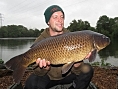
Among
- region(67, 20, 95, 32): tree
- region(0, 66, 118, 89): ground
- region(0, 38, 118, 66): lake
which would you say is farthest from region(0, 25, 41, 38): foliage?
region(0, 66, 118, 89): ground

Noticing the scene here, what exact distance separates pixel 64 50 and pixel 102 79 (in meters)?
2.17

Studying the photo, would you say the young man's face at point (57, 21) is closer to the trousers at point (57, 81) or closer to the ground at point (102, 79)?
the trousers at point (57, 81)

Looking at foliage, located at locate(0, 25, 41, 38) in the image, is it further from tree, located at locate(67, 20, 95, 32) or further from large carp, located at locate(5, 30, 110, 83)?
large carp, located at locate(5, 30, 110, 83)

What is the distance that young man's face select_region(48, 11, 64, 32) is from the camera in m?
2.81

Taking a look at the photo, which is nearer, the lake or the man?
the man

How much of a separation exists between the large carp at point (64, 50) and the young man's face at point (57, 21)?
0.45 metres

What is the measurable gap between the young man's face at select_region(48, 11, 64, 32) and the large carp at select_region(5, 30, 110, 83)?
45 centimetres

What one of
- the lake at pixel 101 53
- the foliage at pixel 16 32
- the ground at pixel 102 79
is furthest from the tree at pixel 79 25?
the ground at pixel 102 79

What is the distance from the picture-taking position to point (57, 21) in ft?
9.23

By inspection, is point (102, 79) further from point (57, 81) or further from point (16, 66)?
point (16, 66)

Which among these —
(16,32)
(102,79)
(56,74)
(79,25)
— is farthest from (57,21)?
(16,32)

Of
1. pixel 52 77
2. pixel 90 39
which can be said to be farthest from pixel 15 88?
pixel 90 39

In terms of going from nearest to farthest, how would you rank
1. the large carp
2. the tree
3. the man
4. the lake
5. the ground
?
the large carp
the man
the ground
the lake
the tree

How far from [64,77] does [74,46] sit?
77cm
